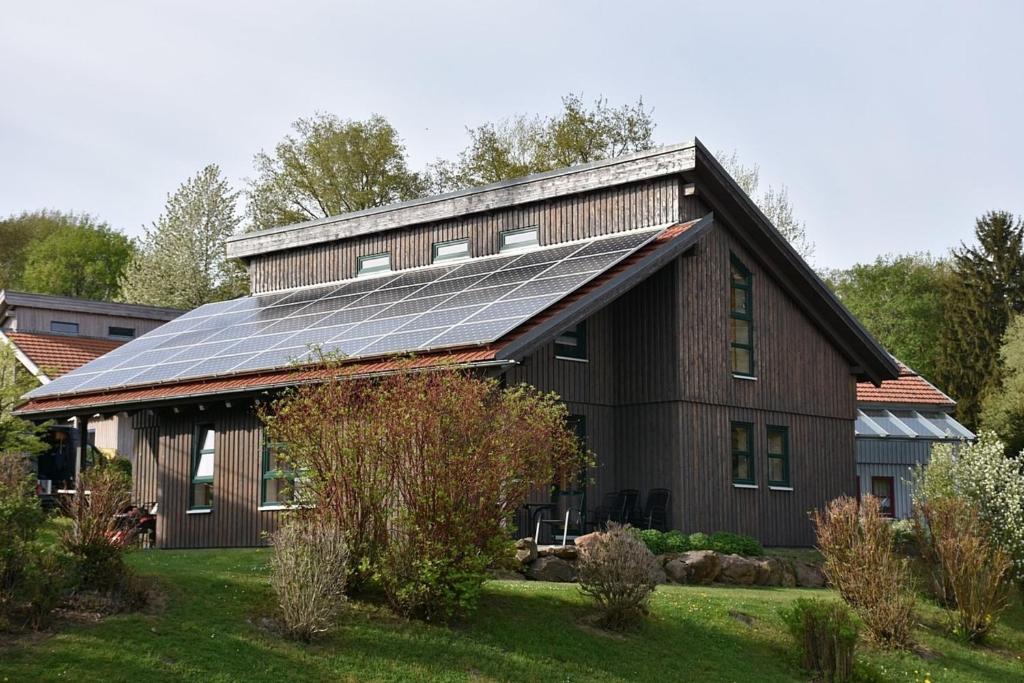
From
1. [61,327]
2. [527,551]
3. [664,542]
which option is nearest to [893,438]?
[664,542]

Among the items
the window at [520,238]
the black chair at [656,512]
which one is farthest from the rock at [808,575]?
the window at [520,238]

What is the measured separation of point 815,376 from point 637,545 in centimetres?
1315

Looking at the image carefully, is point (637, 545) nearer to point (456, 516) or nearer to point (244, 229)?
point (456, 516)

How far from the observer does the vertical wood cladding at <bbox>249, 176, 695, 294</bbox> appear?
2594 cm

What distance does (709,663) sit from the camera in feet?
51.9

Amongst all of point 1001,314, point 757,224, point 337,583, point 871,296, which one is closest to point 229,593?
point 337,583

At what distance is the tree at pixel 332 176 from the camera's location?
54406 millimetres

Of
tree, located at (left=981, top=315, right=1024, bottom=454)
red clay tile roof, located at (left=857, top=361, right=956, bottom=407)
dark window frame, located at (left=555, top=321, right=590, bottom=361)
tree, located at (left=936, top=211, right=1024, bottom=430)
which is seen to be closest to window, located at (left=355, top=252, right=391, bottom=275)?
dark window frame, located at (left=555, top=321, right=590, bottom=361)

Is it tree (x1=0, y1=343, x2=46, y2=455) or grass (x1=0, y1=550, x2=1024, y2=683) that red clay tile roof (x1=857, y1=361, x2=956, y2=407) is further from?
tree (x1=0, y1=343, x2=46, y2=455)

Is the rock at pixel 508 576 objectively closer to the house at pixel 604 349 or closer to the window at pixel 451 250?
the house at pixel 604 349

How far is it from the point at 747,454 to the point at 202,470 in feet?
36.4

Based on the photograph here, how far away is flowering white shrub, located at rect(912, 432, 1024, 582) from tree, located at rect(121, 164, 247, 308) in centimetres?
3687

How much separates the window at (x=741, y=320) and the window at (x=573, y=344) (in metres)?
3.37

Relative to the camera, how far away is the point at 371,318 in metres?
25.0
